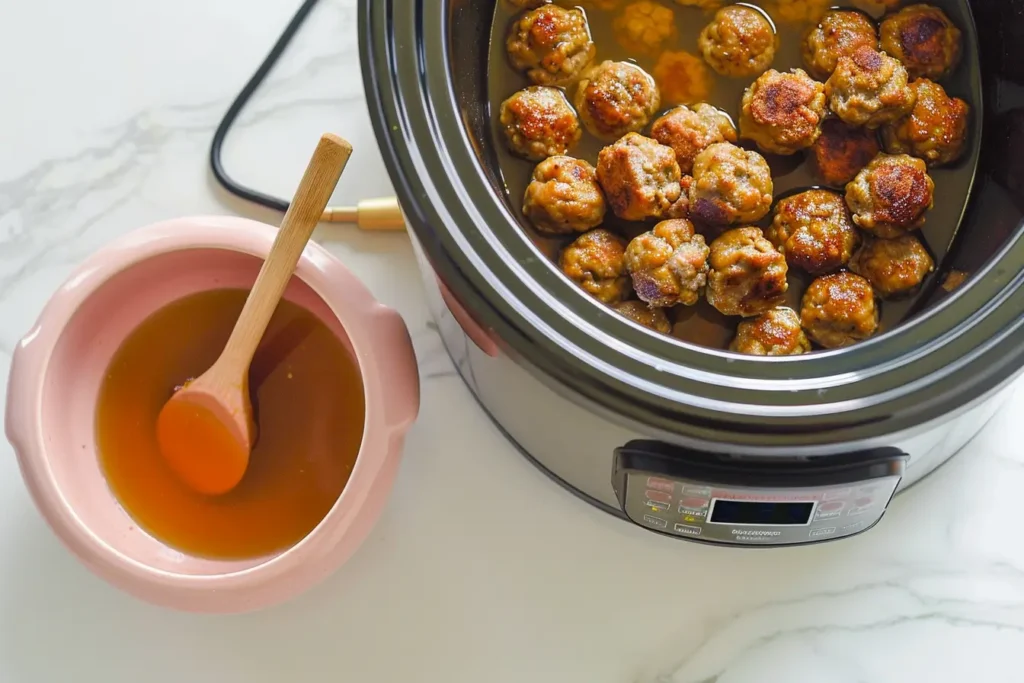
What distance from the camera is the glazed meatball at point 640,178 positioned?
96cm

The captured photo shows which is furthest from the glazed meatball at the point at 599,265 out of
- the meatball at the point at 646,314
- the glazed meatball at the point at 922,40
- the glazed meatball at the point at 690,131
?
the glazed meatball at the point at 922,40

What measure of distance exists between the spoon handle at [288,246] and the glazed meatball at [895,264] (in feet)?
1.75

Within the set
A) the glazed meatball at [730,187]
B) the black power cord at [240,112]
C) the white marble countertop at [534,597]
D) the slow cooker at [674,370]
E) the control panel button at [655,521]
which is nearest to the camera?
the slow cooker at [674,370]

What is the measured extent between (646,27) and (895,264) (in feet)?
1.18

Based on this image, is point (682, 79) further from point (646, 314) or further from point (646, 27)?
point (646, 314)

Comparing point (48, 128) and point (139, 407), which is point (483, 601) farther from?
point (48, 128)

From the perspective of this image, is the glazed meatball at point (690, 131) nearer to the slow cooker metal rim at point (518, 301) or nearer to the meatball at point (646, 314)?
the meatball at point (646, 314)

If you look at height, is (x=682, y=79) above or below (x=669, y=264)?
above

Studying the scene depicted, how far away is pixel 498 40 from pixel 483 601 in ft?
2.03

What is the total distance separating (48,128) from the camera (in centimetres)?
122

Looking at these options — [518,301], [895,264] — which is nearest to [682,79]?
[895,264]

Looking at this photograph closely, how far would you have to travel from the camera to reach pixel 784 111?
0.97 metres

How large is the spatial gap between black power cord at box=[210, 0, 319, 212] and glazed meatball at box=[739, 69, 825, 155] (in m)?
0.55

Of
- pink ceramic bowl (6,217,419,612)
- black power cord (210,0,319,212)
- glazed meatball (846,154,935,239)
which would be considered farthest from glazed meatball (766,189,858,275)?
black power cord (210,0,319,212)
